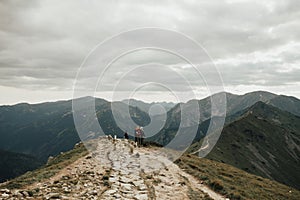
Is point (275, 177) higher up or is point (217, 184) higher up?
point (217, 184)

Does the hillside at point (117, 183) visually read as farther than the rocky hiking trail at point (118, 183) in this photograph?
Yes

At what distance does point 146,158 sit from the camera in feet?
111

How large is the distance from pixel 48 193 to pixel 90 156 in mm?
15387

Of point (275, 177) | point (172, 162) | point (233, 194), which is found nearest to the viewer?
point (233, 194)

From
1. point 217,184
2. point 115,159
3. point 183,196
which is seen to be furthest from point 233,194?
point 115,159

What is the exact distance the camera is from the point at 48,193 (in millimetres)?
17859

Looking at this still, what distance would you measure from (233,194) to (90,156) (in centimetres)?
1684

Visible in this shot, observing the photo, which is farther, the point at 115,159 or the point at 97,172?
the point at 115,159

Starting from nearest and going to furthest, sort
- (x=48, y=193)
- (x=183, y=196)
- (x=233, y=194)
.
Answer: (x=48, y=193)
(x=183, y=196)
(x=233, y=194)

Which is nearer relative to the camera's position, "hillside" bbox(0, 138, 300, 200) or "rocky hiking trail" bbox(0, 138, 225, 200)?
"rocky hiking trail" bbox(0, 138, 225, 200)

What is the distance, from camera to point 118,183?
856 inches

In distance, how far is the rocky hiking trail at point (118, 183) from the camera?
18.2 meters

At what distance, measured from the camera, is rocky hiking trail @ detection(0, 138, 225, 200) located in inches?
718

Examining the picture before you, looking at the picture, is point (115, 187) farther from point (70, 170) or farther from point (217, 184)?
point (217, 184)
